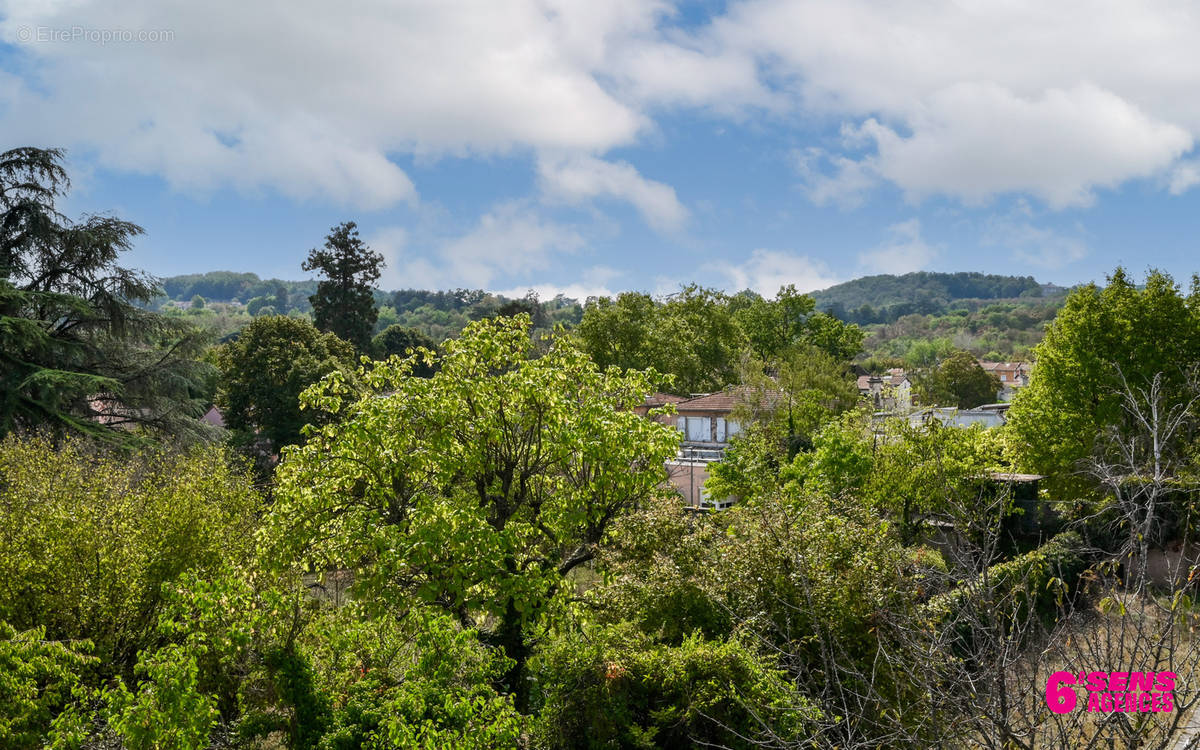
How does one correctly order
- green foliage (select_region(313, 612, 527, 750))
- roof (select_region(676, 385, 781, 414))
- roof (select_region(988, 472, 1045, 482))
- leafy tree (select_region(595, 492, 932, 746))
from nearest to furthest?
1. green foliage (select_region(313, 612, 527, 750))
2. leafy tree (select_region(595, 492, 932, 746))
3. roof (select_region(988, 472, 1045, 482))
4. roof (select_region(676, 385, 781, 414))

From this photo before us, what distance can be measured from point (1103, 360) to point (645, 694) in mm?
20568

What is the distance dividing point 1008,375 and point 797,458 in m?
85.0

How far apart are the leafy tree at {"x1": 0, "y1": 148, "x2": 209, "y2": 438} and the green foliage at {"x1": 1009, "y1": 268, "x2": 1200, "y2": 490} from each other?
25922 millimetres

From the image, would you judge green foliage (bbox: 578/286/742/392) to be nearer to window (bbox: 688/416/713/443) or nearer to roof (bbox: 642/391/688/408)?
roof (bbox: 642/391/688/408)

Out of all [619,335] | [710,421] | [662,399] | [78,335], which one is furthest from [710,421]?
[78,335]

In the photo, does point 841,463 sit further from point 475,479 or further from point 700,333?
point 700,333

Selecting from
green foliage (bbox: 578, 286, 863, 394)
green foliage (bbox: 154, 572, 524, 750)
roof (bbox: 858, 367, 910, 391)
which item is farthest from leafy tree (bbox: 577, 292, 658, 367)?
green foliage (bbox: 154, 572, 524, 750)

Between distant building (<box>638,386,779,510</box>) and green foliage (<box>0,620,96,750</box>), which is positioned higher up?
distant building (<box>638,386,779,510</box>)

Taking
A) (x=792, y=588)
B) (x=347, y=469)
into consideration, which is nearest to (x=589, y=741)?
(x=792, y=588)

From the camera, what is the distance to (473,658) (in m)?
8.28

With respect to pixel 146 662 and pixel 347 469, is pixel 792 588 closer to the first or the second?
pixel 347 469

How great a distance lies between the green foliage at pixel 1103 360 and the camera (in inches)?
905

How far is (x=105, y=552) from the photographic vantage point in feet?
32.9

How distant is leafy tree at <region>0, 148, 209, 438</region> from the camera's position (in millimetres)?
19406
